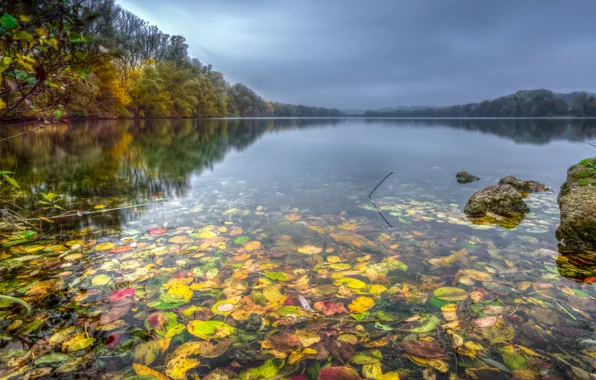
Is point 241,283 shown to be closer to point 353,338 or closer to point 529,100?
point 353,338

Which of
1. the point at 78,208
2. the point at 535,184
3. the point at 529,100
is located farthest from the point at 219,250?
the point at 529,100

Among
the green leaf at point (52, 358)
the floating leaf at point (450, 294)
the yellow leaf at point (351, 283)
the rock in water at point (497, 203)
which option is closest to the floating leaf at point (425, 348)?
the floating leaf at point (450, 294)

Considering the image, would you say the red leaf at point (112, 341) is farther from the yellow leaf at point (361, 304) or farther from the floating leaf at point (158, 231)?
the floating leaf at point (158, 231)

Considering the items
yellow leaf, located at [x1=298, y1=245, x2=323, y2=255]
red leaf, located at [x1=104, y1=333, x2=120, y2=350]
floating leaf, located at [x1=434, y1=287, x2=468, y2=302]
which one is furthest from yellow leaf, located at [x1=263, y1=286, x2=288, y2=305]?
floating leaf, located at [x1=434, y1=287, x2=468, y2=302]

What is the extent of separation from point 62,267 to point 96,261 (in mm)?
301

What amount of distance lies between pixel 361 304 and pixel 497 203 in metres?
4.33

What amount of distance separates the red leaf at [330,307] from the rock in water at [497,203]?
4.00m

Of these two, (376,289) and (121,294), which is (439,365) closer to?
(376,289)

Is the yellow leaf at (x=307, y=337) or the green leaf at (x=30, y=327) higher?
the green leaf at (x=30, y=327)

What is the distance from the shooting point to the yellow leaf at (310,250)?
376 centimetres

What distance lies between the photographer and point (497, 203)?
5512mm

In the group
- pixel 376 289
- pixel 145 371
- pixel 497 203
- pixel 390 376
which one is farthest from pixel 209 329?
pixel 497 203

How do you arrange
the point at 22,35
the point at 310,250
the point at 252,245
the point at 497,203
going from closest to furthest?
the point at 22,35
the point at 310,250
the point at 252,245
the point at 497,203

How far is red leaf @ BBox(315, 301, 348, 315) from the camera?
100.0 inches
